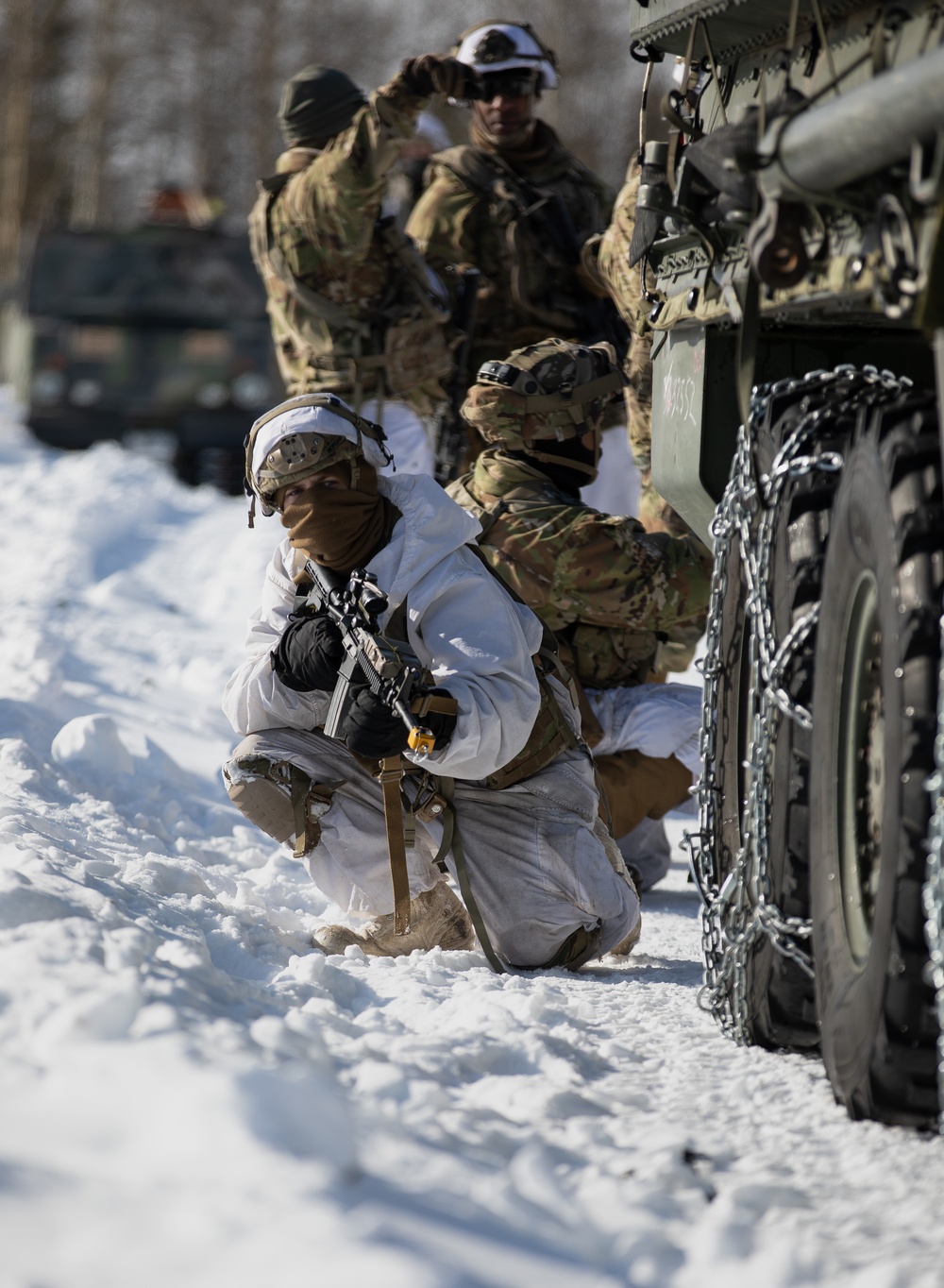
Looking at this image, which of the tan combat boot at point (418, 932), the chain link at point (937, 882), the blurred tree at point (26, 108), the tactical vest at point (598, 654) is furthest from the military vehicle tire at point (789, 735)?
the blurred tree at point (26, 108)

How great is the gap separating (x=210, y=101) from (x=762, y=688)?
29.5m

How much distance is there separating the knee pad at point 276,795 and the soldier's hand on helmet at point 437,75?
238cm

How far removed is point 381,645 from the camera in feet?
9.28

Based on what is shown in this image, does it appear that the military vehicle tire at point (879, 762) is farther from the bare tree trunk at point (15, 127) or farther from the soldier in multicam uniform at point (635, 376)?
the bare tree trunk at point (15, 127)

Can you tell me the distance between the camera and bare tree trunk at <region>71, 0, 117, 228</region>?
27016 millimetres

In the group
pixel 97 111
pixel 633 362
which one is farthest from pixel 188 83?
pixel 633 362

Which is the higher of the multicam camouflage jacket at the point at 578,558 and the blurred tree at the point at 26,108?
the blurred tree at the point at 26,108

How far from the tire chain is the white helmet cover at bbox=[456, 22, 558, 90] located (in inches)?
122

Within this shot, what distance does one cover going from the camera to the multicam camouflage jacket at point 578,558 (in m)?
3.46

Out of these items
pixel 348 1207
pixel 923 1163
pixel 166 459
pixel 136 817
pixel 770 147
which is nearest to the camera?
pixel 348 1207

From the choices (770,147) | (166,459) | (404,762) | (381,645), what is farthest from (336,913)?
(166,459)

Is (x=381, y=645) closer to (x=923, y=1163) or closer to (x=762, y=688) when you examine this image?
(x=762, y=688)

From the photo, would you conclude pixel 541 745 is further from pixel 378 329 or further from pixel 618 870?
pixel 378 329

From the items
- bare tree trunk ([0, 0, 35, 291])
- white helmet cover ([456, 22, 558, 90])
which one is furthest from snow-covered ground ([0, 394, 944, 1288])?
bare tree trunk ([0, 0, 35, 291])
